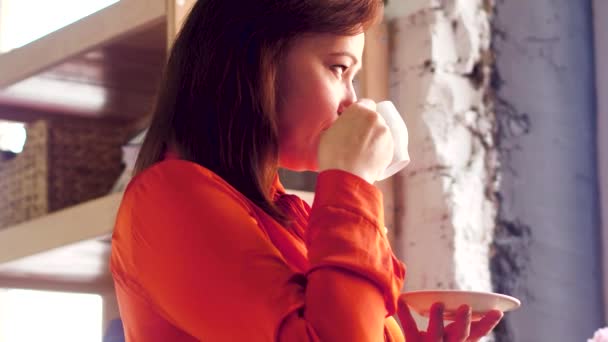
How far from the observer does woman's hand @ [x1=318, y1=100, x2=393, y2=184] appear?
2.64 ft

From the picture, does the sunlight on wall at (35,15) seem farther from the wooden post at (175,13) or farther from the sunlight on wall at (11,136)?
the wooden post at (175,13)

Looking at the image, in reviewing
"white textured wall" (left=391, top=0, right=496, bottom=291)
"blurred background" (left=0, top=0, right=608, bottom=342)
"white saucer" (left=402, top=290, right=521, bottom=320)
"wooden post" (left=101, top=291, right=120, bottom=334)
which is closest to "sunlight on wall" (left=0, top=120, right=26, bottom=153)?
"blurred background" (left=0, top=0, right=608, bottom=342)

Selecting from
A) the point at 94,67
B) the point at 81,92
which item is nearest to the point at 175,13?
the point at 94,67

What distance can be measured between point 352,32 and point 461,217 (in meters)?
0.77

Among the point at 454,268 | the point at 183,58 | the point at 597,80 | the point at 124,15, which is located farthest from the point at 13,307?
the point at 183,58

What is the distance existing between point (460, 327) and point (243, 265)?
0.23 m

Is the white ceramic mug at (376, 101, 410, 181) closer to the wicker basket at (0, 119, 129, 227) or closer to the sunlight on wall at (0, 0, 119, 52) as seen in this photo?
the wicker basket at (0, 119, 129, 227)

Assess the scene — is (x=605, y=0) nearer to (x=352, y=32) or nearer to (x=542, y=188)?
(x=542, y=188)

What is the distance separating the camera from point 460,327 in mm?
863

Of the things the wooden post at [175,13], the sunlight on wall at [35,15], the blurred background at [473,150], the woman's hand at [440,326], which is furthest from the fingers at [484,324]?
the sunlight on wall at [35,15]

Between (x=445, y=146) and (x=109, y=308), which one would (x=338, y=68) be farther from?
(x=109, y=308)

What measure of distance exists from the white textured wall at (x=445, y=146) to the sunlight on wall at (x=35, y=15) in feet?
3.29

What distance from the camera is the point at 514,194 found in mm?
1621

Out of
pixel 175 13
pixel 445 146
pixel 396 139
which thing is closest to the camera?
pixel 396 139
